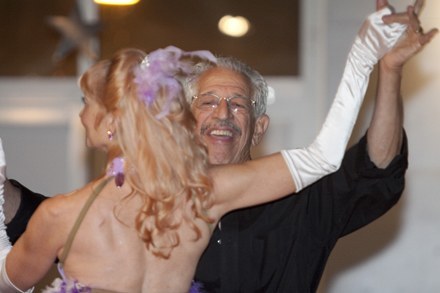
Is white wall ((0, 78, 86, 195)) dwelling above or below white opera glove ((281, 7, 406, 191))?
below

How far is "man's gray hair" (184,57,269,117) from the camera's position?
12.0 ft

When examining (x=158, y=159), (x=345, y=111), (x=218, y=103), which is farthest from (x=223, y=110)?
(x=158, y=159)

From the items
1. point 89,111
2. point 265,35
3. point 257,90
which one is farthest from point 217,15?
point 89,111

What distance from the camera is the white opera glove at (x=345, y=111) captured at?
9.39 feet

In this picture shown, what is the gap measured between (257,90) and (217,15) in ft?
6.45

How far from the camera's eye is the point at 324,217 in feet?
11.1

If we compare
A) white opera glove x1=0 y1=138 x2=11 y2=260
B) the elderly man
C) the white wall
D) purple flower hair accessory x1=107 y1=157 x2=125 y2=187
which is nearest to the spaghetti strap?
purple flower hair accessory x1=107 y1=157 x2=125 y2=187

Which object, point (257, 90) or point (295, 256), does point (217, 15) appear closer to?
point (257, 90)

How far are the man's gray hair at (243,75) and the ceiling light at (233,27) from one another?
187 centimetres

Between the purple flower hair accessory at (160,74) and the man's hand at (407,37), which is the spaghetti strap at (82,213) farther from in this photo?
the man's hand at (407,37)

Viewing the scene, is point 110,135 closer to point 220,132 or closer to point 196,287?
point 196,287

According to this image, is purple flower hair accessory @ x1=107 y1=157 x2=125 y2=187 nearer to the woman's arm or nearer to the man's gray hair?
the woman's arm

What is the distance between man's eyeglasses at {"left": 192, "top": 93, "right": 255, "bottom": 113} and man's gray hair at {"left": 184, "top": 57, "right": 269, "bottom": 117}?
0.06m

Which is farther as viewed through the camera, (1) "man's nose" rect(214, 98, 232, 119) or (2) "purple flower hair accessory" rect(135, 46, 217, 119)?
(1) "man's nose" rect(214, 98, 232, 119)
